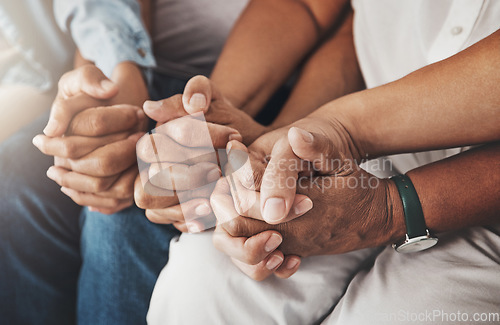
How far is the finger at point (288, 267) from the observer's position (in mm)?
525

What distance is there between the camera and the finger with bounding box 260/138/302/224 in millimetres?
453

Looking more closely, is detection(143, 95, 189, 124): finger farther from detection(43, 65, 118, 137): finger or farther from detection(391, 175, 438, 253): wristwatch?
detection(391, 175, 438, 253): wristwatch

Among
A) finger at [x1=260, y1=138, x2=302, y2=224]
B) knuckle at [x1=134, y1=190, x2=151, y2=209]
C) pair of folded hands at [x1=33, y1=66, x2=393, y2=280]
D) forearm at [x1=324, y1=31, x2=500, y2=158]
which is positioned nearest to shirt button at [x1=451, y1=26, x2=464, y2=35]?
forearm at [x1=324, y1=31, x2=500, y2=158]

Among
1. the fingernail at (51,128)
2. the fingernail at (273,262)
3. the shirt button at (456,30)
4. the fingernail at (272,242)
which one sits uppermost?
the fingernail at (51,128)

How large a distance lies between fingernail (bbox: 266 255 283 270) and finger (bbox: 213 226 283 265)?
0.04 feet

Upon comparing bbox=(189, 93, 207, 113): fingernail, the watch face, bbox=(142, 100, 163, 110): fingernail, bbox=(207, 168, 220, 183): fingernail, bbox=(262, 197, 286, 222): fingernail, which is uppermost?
bbox=(142, 100, 163, 110): fingernail

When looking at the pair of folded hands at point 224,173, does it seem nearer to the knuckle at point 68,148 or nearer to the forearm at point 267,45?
the knuckle at point 68,148

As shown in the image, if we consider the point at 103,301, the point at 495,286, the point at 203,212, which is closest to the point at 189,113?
the point at 203,212

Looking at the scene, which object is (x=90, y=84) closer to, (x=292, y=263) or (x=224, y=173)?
(x=224, y=173)

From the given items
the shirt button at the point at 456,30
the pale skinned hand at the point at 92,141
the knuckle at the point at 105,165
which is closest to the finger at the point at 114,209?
the pale skinned hand at the point at 92,141

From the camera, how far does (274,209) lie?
452mm

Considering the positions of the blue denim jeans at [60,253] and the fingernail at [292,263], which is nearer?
the fingernail at [292,263]

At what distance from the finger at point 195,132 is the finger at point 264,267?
7.5 inches

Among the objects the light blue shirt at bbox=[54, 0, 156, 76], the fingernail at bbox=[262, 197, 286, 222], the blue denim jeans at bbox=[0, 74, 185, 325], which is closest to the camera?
the fingernail at bbox=[262, 197, 286, 222]
